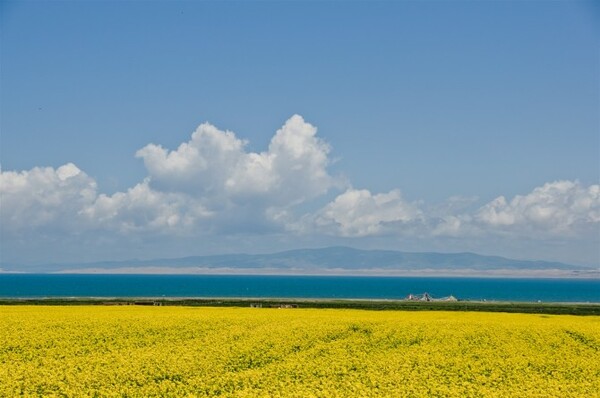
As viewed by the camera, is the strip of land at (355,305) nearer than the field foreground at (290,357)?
No

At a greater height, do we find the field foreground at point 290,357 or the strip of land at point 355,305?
the strip of land at point 355,305

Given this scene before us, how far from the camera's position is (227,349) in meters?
31.0

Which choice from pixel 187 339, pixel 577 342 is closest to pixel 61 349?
pixel 187 339

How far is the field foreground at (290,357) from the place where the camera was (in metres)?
22.6

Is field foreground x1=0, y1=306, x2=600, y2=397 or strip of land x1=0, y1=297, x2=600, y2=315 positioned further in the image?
strip of land x1=0, y1=297, x2=600, y2=315

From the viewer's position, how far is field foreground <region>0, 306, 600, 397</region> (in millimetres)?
22578

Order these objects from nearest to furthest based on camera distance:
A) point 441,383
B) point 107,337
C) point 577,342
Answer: point 441,383, point 107,337, point 577,342

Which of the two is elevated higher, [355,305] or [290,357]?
[355,305]

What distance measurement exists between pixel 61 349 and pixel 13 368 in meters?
6.30

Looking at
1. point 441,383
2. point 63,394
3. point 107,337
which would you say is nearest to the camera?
point 63,394

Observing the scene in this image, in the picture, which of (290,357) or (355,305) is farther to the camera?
(355,305)

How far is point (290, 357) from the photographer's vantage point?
30.1 metres

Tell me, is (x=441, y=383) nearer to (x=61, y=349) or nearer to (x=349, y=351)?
(x=349, y=351)

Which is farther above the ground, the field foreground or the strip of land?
the strip of land
